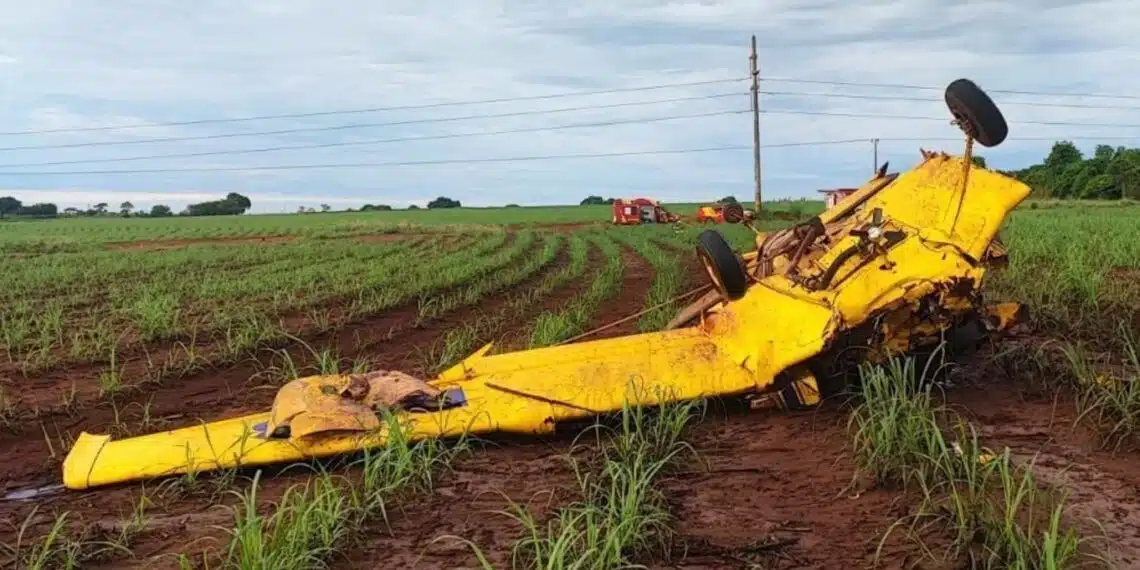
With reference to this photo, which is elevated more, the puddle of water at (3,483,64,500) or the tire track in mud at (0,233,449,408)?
the tire track in mud at (0,233,449,408)

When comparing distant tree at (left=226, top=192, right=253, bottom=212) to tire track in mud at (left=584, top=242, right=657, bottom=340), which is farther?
distant tree at (left=226, top=192, right=253, bottom=212)

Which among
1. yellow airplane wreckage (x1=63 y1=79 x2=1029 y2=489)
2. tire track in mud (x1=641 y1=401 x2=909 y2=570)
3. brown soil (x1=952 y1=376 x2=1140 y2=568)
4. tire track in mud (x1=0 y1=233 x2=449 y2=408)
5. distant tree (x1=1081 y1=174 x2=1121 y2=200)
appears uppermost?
distant tree (x1=1081 y1=174 x2=1121 y2=200)

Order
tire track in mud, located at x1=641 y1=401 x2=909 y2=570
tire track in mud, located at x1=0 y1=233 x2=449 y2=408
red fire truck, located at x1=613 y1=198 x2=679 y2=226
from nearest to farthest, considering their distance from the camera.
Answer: tire track in mud, located at x1=641 y1=401 x2=909 y2=570 < tire track in mud, located at x1=0 y1=233 x2=449 y2=408 < red fire truck, located at x1=613 y1=198 x2=679 y2=226

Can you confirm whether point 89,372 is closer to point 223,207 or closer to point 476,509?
point 476,509

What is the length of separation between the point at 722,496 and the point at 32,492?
9.30ft

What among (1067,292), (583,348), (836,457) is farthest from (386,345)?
(1067,292)

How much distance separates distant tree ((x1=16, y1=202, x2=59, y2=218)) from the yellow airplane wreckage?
64305 mm

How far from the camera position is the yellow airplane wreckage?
3752 mm

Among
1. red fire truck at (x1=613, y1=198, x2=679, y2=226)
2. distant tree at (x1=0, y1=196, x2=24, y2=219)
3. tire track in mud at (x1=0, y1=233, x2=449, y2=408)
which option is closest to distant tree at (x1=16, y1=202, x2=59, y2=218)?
distant tree at (x1=0, y1=196, x2=24, y2=219)

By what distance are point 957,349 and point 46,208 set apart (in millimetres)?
68164

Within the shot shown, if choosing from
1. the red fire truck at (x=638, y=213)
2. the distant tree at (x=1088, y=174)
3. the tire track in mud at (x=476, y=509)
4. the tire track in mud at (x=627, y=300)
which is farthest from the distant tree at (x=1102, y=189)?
the tire track in mud at (x=476, y=509)

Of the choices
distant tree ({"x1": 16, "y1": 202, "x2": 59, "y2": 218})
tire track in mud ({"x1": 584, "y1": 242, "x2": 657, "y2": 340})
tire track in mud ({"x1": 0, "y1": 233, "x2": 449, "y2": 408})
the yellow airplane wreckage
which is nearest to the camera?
the yellow airplane wreckage

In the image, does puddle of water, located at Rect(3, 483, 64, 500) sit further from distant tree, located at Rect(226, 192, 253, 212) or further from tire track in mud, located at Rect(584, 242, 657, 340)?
distant tree, located at Rect(226, 192, 253, 212)

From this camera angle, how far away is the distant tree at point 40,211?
59972 millimetres
